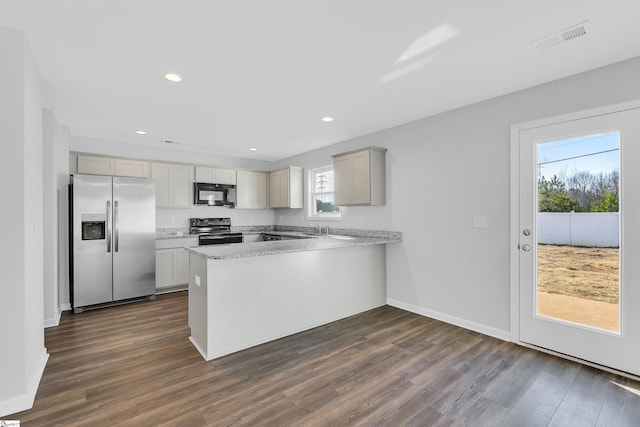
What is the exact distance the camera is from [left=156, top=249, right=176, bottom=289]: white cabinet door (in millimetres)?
4895

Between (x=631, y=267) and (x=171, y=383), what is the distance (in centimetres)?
380

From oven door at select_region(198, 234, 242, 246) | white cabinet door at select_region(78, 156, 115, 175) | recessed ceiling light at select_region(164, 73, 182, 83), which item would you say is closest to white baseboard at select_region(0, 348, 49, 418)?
recessed ceiling light at select_region(164, 73, 182, 83)

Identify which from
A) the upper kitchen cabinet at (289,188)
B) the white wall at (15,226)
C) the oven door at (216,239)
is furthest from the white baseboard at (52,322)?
the upper kitchen cabinet at (289,188)

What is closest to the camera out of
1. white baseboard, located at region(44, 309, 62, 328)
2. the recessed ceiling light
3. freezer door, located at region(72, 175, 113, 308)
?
the recessed ceiling light

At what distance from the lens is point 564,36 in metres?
2.11

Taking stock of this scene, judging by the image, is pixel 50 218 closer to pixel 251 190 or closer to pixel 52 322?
pixel 52 322

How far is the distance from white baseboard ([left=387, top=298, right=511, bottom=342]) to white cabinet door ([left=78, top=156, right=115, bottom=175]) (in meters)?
4.85

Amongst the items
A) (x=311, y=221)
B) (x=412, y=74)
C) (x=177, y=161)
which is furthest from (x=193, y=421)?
(x=177, y=161)

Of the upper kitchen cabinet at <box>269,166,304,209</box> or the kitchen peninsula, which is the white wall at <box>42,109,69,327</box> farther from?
the upper kitchen cabinet at <box>269,166,304,209</box>

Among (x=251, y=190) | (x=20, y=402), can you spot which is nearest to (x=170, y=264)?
(x=251, y=190)

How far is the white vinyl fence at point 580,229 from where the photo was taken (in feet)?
8.29

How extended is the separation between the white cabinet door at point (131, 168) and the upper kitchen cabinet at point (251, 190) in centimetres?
169

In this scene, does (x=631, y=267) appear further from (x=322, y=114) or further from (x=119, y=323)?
(x=119, y=323)

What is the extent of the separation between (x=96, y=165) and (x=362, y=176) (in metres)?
4.17
